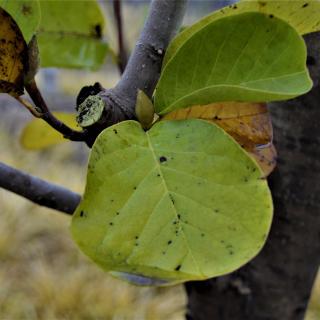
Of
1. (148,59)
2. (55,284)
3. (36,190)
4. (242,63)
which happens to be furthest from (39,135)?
(55,284)

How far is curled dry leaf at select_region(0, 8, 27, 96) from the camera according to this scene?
1.17 ft

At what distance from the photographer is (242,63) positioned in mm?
363

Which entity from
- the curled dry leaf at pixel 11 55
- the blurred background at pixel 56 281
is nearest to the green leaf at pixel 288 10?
the curled dry leaf at pixel 11 55

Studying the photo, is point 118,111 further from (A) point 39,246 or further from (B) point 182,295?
(A) point 39,246

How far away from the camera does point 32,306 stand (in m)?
2.56

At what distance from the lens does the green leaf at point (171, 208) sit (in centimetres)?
33

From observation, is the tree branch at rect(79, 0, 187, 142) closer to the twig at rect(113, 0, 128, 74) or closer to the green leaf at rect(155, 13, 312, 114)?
the green leaf at rect(155, 13, 312, 114)

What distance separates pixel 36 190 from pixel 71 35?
0.22m

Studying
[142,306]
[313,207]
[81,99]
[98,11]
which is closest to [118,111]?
[81,99]

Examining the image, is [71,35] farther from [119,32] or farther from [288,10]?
[288,10]

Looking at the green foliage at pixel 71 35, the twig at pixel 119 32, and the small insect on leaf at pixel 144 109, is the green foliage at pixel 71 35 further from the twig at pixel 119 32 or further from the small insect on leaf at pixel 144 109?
the small insect on leaf at pixel 144 109

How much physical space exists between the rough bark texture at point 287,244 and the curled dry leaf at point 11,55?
1.35 ft

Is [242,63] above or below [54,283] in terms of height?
above

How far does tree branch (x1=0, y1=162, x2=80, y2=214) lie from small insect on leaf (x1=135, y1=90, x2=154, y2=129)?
275 millimetres
